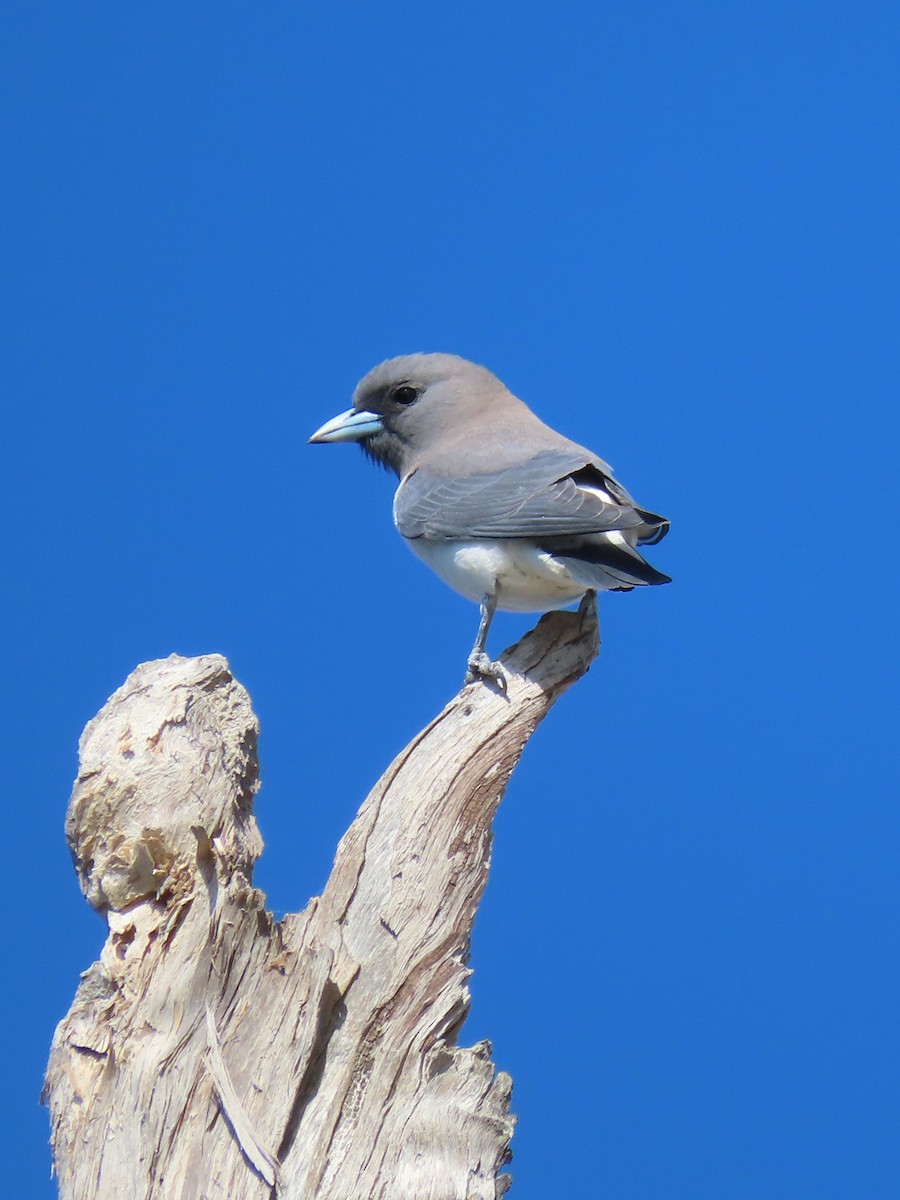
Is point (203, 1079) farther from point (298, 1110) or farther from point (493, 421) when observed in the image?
point (493, 421)

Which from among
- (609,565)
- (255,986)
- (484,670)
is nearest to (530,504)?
(609,565)

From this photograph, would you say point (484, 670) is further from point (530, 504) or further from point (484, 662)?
point (530, 504)

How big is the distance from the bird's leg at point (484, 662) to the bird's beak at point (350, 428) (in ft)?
3.20

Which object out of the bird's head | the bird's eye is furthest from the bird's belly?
the bird's eye

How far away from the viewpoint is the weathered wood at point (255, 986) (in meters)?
3.13

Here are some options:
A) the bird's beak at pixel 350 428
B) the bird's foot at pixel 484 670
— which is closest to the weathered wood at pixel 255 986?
the bird's foot at pixel 484 670

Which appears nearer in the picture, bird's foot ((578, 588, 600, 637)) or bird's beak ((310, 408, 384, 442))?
bird's foot ((578, 588, 600, 637))

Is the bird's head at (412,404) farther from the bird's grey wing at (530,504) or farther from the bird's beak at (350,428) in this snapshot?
the bird's grey wing at (530,504)

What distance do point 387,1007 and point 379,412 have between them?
84.2 inches

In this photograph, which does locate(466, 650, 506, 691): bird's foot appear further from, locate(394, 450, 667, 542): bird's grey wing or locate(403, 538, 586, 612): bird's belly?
locate(394, 450, 667, 542): bird's grey wing

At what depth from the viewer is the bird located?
377 cm

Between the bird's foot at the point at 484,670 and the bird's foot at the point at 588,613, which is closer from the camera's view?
the bird's foot at the point at 484,670

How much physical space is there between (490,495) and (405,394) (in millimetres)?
807

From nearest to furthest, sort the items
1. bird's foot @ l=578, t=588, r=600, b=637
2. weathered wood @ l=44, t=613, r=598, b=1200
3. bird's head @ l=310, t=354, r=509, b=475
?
weathered wood @ l=44, t=613, r=598, b=1200 < bird's foot @ l=578, t=588, r=600, b=637 < bird's head @ l=310, t=354, r=509, b=475
